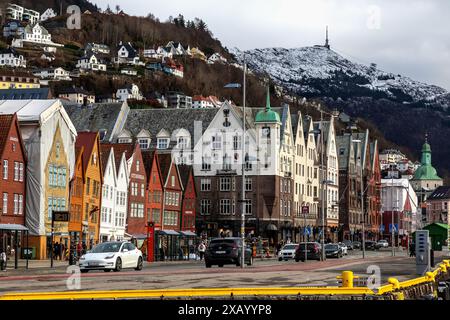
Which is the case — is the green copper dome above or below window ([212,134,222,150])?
above

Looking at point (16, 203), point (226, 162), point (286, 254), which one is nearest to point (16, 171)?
point (16, 203)

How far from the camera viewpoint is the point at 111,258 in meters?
40.0

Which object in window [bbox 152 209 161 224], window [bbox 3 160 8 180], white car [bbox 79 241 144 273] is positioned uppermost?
window [bbox 3 160 8 180]

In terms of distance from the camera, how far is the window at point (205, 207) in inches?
4599

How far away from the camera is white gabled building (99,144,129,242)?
89.5m

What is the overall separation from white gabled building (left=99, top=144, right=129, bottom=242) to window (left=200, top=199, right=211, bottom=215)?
23879 mm

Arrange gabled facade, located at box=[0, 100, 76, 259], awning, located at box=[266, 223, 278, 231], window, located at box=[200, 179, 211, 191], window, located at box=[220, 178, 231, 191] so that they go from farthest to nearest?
window, located at box=[200, 179, 211, 191], window, located at box=[220, 178, 231, 191], awning, located at box=[266, 223, 278, 231], gabled facade, located at box=[0, 100, 76, 259]

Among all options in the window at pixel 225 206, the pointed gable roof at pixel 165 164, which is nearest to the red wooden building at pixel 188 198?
the window at pixel 225 206

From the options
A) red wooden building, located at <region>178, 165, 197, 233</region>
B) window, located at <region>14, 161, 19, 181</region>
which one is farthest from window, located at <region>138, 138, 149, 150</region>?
window, located at <region>14, 161, 19, 181</region>

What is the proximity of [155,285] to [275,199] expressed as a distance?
8791 centimetres

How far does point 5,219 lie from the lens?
70500mm

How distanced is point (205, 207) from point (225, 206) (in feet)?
9.85

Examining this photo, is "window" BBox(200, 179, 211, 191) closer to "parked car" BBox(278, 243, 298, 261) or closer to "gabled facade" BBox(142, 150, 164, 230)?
"gabled facade" BBox(142, 150, 164, 230)

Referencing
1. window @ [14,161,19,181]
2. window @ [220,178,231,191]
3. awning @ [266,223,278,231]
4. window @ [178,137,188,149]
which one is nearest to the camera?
window @ [14,161,19,181]
